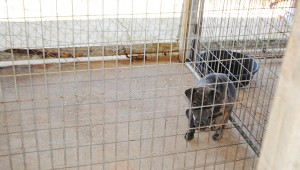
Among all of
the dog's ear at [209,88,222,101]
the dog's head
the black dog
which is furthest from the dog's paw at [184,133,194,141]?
the dog's ear at [209,88,222,101]

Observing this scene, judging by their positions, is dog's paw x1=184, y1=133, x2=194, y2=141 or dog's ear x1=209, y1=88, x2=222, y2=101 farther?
dog's paw x1=184, y1=133, x2=194, y2=141

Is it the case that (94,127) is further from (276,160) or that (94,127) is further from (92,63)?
(276,160)

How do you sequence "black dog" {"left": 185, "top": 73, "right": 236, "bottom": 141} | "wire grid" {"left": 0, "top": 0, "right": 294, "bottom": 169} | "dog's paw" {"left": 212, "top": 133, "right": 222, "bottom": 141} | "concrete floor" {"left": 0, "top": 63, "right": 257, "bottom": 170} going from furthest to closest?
"dog's paw" {"left": 212, "top": 133, "right": 222, "bottom": 141}, "black dog" {"left": 185, "top": 73, "right": 236, "bottom": 141}, "concrete floor" {"left": 0, "top": 63, "right": 257, "bottom": 170}, "wire grid" {"left": 0, "top": 0, "right": 294, "bottom": 169}

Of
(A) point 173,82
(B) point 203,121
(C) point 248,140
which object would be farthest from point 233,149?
(A) point 173,82

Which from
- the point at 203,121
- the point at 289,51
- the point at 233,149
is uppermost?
the point at 289,51

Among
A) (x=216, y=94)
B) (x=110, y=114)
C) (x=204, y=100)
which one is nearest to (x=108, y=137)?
(x=110, y=114)

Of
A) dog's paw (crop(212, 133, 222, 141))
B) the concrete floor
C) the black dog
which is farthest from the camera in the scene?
dog's paw (crop(212, 133, 222, 141))

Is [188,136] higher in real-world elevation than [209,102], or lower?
lower

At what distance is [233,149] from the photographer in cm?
343

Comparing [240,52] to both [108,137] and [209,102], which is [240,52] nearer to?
[209,102]

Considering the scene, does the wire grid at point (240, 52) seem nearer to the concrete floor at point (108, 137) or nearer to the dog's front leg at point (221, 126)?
the dog's front leg at point (221, 126)

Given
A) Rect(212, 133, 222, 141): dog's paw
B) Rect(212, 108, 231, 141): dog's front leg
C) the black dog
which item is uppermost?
the black dog

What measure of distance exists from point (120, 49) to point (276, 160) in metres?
3.47

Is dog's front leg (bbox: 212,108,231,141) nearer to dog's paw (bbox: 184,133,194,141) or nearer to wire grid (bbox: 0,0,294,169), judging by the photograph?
wire grid (bbox: 0,0,294,169)
